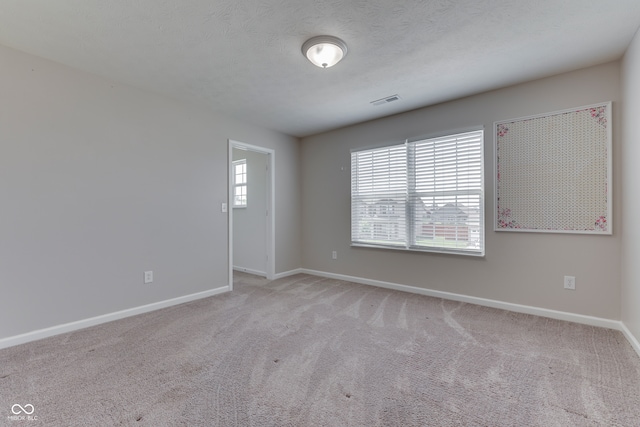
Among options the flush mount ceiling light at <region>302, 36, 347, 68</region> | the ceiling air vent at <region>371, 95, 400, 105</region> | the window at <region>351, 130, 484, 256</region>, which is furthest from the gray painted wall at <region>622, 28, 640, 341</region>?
the flush mount ceiling light at <region>302, 36, 347, 68</region>

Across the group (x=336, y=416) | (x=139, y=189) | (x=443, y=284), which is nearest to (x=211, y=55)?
(x=139, y=189)

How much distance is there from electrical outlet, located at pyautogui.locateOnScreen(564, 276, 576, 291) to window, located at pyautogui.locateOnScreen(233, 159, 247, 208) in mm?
4636

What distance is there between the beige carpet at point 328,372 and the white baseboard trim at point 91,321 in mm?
90

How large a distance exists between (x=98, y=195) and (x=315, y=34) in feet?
8.36

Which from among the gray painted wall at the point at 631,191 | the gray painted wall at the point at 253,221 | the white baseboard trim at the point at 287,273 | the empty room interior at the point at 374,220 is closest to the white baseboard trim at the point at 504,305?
the empty room interior at the point at 374,220

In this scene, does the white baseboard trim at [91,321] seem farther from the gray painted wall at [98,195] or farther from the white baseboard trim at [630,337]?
the white baseboard trim at [630,337]

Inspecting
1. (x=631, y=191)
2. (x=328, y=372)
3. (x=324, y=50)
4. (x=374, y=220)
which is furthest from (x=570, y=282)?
(x=324, y=50)

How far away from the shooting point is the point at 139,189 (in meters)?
3.09

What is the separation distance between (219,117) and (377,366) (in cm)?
349

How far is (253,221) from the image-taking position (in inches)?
202

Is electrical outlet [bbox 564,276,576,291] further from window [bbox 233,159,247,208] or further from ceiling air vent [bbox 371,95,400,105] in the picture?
window [bbox 233,159,247,208]

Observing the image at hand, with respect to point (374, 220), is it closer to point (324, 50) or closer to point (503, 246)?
point (503, 246)

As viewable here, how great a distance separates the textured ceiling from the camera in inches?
74.7

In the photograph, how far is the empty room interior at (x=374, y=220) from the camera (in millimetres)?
1800
